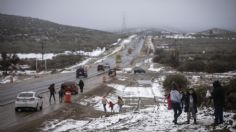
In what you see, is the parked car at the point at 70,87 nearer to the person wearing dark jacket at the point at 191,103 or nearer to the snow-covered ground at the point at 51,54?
the person wearing dark jacket at the point at 191,103

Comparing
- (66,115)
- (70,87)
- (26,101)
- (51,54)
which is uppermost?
(51,54)

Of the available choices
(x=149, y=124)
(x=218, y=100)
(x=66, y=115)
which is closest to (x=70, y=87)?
(x=66, y=115)

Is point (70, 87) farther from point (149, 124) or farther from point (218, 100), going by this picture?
point (218, 100)

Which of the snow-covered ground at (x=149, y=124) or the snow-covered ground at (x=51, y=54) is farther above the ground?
the snow-covered ground at (x=51, y=54)

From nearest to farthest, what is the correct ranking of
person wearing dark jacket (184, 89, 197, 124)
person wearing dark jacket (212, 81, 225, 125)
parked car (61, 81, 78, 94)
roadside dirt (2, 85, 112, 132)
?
person wearing dark jacket (212, 81, 225, 125) → person wearing dark jacket (184, 89, 197, 124) → roadside dirt (2, 85, 112, 132) → parked car (61, 81, 78, 94)

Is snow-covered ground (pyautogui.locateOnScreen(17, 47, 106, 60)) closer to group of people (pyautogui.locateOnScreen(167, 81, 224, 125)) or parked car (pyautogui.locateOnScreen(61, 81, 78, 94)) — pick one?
parked car (pyautogui.locateOnScreen(61, 81, 78, 94))

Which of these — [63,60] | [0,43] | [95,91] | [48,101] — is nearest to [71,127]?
[48,101]

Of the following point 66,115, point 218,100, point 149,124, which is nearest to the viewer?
point 218,100

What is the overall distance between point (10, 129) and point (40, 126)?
6.05 ft

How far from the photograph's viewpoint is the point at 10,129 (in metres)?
20.1

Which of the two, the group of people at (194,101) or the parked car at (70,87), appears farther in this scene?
the parked car at (70,87)

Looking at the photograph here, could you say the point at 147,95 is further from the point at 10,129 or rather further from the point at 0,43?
the point at 0,43

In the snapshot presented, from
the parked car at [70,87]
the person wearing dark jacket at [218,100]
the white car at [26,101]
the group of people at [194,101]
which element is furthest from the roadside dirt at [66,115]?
the person wearing dark jacket at [218,100]

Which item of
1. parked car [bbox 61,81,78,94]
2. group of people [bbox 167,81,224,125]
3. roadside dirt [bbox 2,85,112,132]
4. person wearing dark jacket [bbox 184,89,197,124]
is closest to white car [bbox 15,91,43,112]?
roadside dirt [bbox 2,85,112,132]
